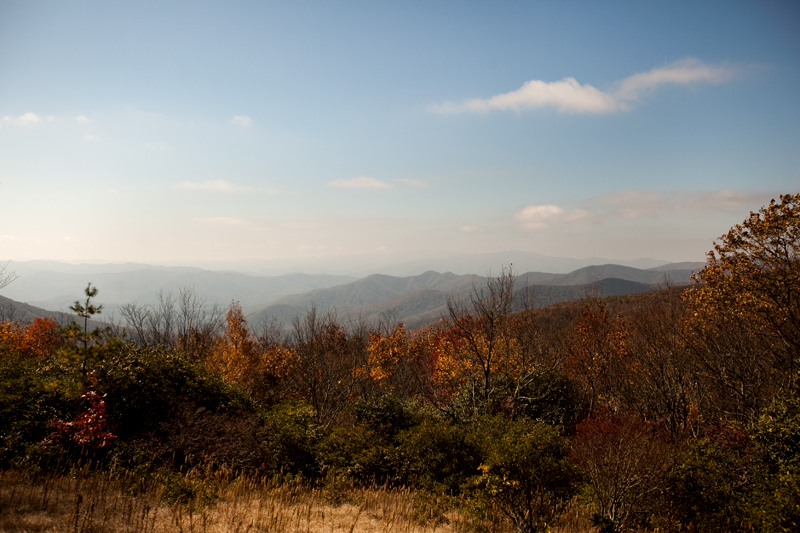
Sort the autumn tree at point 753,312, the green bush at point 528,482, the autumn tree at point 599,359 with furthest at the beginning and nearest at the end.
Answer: the autumn tree at point 599,359 < the autumn tree at point 753,312 < the green bush at point 528,482

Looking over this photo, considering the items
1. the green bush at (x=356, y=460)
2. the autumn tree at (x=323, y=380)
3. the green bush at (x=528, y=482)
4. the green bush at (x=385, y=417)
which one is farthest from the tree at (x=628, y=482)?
the autumn tree at (x=323, y=380)

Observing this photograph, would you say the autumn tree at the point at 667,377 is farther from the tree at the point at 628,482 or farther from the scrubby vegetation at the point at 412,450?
the tree at the point at 628,482

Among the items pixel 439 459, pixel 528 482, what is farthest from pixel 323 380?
pixel 528 482

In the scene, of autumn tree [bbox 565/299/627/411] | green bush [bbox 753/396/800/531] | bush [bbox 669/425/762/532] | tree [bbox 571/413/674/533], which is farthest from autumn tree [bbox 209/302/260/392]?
green bush [bbox 753/396/800/531]

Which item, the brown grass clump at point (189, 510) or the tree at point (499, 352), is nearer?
the brown grass clump at point (189, 510)

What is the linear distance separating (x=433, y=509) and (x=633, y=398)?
18.5m

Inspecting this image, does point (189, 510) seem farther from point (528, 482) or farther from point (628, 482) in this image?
point (628, 482)

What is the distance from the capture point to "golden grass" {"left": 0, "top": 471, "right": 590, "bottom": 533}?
626cm

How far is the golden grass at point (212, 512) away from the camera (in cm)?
626

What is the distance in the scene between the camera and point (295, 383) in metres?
24.4

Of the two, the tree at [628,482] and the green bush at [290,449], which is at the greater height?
the tree at [628,482]

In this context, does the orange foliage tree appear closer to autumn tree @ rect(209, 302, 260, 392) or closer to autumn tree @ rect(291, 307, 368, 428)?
autumn tree @ rect(209, 302, 260, 392)

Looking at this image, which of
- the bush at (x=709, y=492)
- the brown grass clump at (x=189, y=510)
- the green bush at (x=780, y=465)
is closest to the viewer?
the brown grass clump at (x=189, y=510)

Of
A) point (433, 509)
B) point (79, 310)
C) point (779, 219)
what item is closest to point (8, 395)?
point (79, 310)
